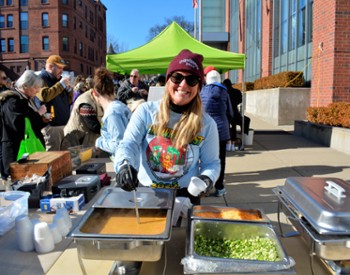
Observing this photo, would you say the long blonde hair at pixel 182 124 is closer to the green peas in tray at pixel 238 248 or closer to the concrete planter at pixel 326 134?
the green peas in tray at pixel 238 248

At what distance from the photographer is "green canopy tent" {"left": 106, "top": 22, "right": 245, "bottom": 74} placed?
842 cm

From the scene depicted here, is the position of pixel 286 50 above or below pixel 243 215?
above

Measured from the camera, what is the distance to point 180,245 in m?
2.23

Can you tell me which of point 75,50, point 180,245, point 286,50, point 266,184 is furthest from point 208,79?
point 75,50

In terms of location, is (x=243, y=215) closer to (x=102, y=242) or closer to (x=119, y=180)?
(x=119, y=180)

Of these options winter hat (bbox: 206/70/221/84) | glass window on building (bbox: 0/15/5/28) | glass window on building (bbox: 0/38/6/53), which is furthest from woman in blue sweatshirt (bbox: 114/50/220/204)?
glass window on building (bbox: 0/15/5/28)

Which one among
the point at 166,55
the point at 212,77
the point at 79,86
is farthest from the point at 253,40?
the point at 212,77

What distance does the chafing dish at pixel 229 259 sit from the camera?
163 centimetres

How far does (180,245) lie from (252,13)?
20707 mm

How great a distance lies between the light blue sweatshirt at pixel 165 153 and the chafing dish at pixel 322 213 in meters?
0.54

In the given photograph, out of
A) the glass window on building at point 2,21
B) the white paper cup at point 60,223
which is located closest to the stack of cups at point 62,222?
the white paper cup at point 60,223

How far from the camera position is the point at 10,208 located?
11.4 ft

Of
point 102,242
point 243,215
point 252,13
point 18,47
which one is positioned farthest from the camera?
point 18,47

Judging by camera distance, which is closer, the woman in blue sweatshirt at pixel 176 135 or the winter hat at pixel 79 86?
the woman in blue sweatshirt at pixel 176 135
